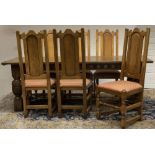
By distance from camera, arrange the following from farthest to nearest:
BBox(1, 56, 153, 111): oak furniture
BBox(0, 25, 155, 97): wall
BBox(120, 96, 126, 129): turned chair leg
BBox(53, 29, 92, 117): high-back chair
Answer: BBox(0, 25, 155, 97): wall, BBox(1, 56, 153, 111): oak furniture, BBox(53, 29, 92, 117): high-back chair, BBox(120, 96, 126, 129): turned chair leg

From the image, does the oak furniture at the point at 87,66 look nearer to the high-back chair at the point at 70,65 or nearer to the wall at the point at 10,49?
the high-back chair at the point at 70,65

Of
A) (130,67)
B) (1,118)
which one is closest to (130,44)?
(130,67)

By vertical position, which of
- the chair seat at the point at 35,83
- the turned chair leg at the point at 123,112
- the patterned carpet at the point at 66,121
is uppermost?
the chair seat at the point at 35,83

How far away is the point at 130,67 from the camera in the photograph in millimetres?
3082

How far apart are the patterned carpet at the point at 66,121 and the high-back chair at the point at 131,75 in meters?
0.11

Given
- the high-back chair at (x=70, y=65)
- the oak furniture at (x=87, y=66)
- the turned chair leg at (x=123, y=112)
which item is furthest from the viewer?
the oak furniture at (x=87, y=66)

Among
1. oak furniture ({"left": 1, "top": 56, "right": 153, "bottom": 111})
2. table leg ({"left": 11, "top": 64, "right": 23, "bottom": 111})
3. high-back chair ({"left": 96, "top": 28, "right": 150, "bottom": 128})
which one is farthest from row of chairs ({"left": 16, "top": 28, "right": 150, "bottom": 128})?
table leg ({"left": 11, "top": 64, "right": 23, "bottom": 111})

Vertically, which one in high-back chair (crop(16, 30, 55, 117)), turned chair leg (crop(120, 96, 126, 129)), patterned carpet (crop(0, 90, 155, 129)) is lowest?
patterned carpet (crop(0, 90, 155, 129))

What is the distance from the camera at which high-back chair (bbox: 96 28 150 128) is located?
278cm

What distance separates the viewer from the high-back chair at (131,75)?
9.11 feet

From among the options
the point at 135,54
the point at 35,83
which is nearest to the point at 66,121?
the point at 35,83

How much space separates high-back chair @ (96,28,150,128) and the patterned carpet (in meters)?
0.11

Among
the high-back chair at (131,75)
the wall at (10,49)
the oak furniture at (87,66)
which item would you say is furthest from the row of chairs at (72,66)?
the wall at (10,49)

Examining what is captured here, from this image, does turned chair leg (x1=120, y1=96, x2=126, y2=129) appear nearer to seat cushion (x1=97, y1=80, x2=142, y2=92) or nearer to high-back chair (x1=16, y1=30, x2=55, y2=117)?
seat cushion (x1=97, y1=80, x2=142, y2=92)
